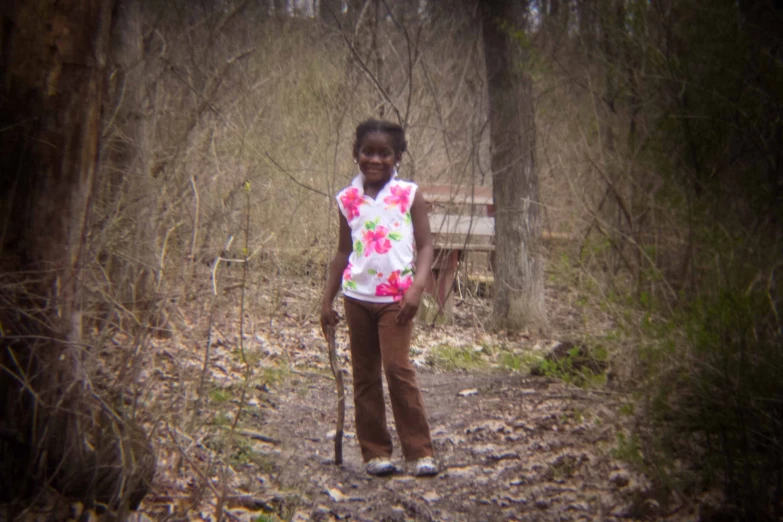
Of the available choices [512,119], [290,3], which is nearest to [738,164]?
[512,119]

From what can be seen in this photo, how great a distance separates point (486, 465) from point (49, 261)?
298 centimetres

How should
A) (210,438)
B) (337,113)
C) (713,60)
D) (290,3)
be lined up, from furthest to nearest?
(290,3) < (337,113) < (210,438) < (713,60)

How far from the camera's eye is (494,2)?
9.29m

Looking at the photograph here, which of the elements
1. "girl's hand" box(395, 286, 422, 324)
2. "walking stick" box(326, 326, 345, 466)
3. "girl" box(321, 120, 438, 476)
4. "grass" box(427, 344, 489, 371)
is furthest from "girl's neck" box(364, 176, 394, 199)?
"grass" box(427, 344, 489, 371)

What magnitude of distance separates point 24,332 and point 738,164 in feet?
11.1

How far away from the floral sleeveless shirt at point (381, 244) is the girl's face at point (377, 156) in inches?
3.0

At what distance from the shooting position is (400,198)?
437 cm

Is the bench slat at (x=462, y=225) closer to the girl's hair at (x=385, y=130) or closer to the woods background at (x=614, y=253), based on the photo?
the woods background at (x=614, y=253)

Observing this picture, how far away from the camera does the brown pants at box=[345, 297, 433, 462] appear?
4328mm

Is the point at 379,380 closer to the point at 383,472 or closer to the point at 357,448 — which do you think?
the point at 383,472

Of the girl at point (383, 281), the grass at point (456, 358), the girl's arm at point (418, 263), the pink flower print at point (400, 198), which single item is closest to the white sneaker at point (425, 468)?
the girl at point (383, 281)

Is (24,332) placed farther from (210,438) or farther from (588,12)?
(588,12)

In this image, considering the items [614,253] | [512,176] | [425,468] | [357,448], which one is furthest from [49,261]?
[512,176]

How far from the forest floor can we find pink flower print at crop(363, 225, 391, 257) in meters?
0.79
